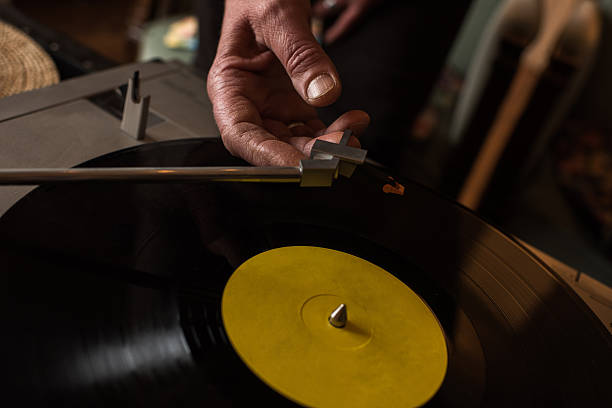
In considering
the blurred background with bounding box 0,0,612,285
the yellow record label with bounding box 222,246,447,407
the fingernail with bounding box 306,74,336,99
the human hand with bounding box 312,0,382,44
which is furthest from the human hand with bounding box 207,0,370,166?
the human hand with bounding box 312,0,382,44

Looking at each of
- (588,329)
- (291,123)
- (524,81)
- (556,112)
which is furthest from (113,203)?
(556,112)

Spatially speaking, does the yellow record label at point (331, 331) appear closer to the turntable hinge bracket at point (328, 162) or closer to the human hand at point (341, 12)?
the turntable hinge bracket at point (328, 162)

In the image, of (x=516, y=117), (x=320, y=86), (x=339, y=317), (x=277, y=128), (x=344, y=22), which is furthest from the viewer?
(x=516, y=117)

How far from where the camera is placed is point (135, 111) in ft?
2.03

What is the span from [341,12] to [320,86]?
0.80m

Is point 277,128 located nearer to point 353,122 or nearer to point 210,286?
point 353,122

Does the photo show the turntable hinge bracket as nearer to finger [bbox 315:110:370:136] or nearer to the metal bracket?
finger [bbox 315:110:370:136]

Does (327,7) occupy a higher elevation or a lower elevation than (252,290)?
higher

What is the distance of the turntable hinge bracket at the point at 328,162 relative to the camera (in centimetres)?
50

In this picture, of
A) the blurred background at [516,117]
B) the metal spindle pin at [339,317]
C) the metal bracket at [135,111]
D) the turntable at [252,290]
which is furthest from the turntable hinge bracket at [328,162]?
the blurred background at [516,117]

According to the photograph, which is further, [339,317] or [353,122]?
[353,122]

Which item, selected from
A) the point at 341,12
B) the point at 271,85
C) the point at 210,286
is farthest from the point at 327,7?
the point at 210,286

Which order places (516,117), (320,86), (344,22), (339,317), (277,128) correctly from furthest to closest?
(516,117) → (344,22) → (277,128) → (320,86) → (339,317)

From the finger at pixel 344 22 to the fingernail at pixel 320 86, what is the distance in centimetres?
70
